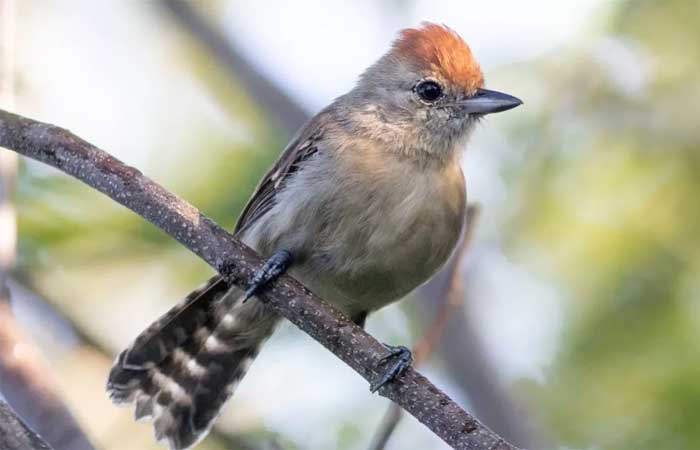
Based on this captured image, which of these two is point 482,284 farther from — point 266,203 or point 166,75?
point 166,75

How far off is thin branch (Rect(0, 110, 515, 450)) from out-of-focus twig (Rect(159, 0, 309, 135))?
303 cm

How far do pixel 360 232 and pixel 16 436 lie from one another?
220 centimetres

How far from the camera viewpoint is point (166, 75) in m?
8.46

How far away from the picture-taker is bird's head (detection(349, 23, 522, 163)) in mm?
5855

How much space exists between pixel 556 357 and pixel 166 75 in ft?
12.0

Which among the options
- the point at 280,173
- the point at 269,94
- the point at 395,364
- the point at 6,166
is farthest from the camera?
the point at 269,94

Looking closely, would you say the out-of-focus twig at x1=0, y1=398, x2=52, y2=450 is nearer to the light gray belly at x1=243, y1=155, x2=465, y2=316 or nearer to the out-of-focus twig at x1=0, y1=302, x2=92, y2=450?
the out-of-focus twig at x1=0, y1=302, x2=92, y2=450

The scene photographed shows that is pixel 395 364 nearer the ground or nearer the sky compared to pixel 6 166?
nearer the ground

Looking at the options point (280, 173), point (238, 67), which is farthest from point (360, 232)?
point (238, 67)

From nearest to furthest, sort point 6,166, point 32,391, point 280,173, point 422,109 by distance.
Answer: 1. point 32,391
2. point 6,166
3. point 280,173
4. point 422,109

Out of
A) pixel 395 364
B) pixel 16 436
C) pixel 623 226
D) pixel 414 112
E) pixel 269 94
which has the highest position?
pixel 269 94

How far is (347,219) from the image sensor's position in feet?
17.6

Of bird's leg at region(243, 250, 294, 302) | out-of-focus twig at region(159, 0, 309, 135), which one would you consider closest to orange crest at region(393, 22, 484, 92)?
out-of-focus twig at region(159, 0, 309, 135)

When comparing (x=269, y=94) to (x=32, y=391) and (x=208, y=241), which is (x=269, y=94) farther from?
(x=208, y=241)
